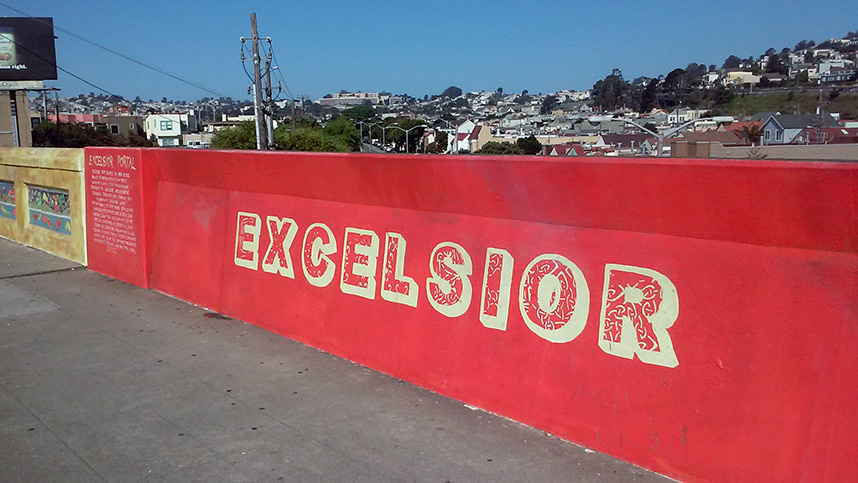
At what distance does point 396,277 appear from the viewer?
18.9 feet

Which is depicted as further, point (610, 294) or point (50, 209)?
point (50, 209)

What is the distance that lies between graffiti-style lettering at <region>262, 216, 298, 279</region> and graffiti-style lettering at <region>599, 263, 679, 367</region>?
3.33m

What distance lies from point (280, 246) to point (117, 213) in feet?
11.7

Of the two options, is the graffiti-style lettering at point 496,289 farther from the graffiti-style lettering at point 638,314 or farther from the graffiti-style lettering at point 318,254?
the graffiti-style lettering at point 318,254

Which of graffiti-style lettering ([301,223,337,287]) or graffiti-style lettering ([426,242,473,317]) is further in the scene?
graffiti-style lettering ([301,223,337,287])

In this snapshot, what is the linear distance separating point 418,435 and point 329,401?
0.90 metres

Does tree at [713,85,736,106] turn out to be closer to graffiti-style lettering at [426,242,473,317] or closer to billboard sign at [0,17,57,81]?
billboard sign at [0,17,57,81]

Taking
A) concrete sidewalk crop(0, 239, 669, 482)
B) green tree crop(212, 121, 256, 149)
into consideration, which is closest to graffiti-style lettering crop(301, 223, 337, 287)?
concrete sidewalk crop(0, 239, 669, 482)

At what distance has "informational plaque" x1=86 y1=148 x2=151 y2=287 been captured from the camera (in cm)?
902

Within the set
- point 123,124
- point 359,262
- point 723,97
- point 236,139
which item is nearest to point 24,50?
point 236,139

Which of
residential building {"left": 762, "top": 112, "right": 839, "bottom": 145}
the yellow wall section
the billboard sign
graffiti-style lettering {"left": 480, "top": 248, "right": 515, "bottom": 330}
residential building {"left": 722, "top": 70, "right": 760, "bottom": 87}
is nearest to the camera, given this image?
graffiti-style lettering {"left": 480, "top": 248, "right": 515, "bottom": 330}

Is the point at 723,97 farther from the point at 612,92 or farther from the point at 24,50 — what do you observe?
the point at 24,50

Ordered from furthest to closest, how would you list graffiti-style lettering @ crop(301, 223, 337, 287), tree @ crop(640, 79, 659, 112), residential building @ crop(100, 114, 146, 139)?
tree @ crop(640, 79, 659, 112), residential building @ crop(100, 114, 146, 139), graffiti-style lettering @ crop(301, 223, 337, 287)

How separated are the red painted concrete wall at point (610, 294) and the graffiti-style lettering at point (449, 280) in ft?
0.05
